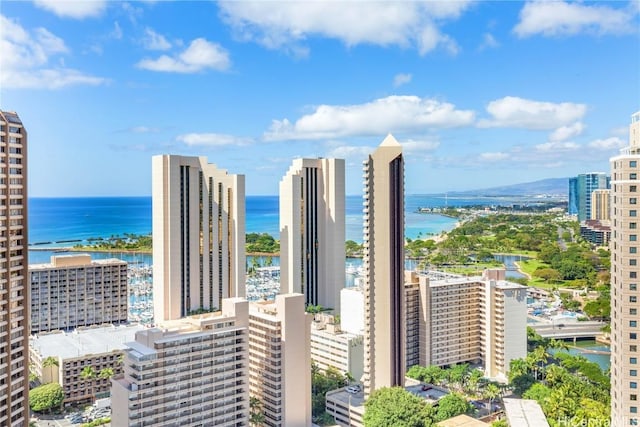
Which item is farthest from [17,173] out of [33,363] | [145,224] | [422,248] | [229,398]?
[145,224]

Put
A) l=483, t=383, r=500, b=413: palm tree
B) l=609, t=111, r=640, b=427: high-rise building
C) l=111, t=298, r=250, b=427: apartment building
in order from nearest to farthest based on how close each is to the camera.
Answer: l=609, t=111, r=640, b=427: high-rise building
l=111, t=298, r=250, b=427: apartment building
l=483, t=383, r=500, b=413: palm tree

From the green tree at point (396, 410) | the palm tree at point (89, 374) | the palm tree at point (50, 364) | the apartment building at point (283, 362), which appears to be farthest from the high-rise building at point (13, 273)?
the green tree at point (396, 410)

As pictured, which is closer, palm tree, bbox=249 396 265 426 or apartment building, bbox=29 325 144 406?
palm tree, bbox=249 396 265 426

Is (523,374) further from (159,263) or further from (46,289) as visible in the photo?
(46,289)

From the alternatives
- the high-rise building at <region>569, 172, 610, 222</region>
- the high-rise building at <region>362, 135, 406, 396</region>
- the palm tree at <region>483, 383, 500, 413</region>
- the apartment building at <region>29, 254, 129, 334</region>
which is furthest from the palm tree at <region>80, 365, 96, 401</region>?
the high-rise building at <region>569, 172, 610, 222</region>

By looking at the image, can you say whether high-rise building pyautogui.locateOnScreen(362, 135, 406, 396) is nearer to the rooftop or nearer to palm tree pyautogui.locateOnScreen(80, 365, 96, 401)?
the rooftop

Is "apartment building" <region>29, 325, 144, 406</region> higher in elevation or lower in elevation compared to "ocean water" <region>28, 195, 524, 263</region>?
lower

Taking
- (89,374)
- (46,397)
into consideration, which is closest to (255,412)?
(89,374)

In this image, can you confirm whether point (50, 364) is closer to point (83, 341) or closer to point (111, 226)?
point (83, 341)
